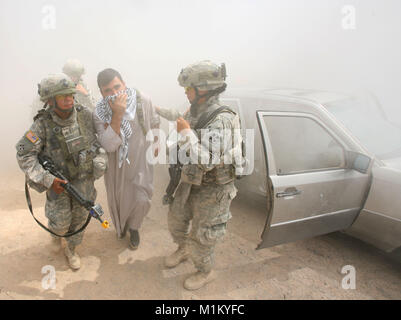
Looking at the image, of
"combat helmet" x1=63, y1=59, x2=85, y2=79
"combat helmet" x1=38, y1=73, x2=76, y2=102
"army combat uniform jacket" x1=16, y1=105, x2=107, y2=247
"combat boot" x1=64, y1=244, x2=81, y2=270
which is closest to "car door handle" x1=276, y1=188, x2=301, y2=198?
"army combat uniform jacket" x1=16, y1=105, x2=107, y2=247

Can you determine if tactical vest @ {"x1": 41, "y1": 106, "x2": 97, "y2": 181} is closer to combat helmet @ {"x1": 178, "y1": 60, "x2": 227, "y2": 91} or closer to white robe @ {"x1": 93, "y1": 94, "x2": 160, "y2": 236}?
white robe @ {"x1": 93, "y1": 94, "x2": 160, "y2": 236}

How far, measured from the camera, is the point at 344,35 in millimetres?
6762

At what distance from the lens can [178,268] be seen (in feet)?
9.28

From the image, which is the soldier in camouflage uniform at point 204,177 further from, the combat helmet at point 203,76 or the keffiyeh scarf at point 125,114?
the keffiyeh scarf at point 125,114

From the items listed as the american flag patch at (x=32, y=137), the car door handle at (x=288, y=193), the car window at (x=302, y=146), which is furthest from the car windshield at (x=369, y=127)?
the american flag patch at (x=32, y=137)

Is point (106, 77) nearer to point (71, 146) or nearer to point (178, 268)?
point (71, 146)

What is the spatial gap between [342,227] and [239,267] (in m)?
1.15

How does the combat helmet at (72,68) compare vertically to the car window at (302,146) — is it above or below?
above

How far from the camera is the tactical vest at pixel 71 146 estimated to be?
7.48ft

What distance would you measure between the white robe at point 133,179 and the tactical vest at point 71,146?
25 cm

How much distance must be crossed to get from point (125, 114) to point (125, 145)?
12.3 inches

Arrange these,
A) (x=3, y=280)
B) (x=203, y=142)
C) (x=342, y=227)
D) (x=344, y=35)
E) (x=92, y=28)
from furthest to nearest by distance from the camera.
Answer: (x=92, y=28)
(x=344, y=35)
(x=342, y=227)
(x=3, y=280)
(x=203, y=142)
